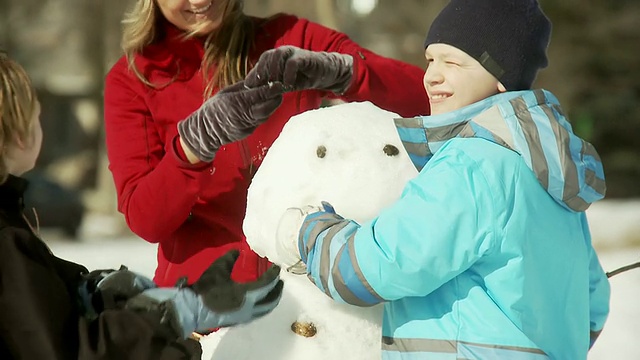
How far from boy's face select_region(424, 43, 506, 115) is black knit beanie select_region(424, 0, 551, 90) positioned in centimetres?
1

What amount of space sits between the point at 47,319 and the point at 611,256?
3.76 m

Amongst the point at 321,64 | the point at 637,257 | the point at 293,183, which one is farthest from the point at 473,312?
the point at 637,257

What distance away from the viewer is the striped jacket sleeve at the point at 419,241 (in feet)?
3.80

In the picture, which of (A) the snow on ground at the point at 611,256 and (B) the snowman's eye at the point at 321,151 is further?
(A) the snow on ground at the point at 611,256

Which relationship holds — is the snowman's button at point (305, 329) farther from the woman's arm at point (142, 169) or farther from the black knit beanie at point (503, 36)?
the black knit beanie at point (503, 36)

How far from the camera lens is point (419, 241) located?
1162 mm

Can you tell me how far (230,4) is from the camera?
5.58 ft

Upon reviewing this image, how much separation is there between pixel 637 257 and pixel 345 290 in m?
3.48

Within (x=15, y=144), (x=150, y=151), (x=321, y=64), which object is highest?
(x=321, y=64)

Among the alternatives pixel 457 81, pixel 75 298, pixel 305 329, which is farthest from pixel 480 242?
pixel 75 298

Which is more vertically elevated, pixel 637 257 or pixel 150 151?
pixel 150 151

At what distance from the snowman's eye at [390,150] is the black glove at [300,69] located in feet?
0.65

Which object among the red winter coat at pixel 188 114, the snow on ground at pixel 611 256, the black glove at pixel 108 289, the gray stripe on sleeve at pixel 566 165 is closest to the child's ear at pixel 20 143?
the black glove at pixel 108 289

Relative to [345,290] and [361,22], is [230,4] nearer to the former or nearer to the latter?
[345,290]
